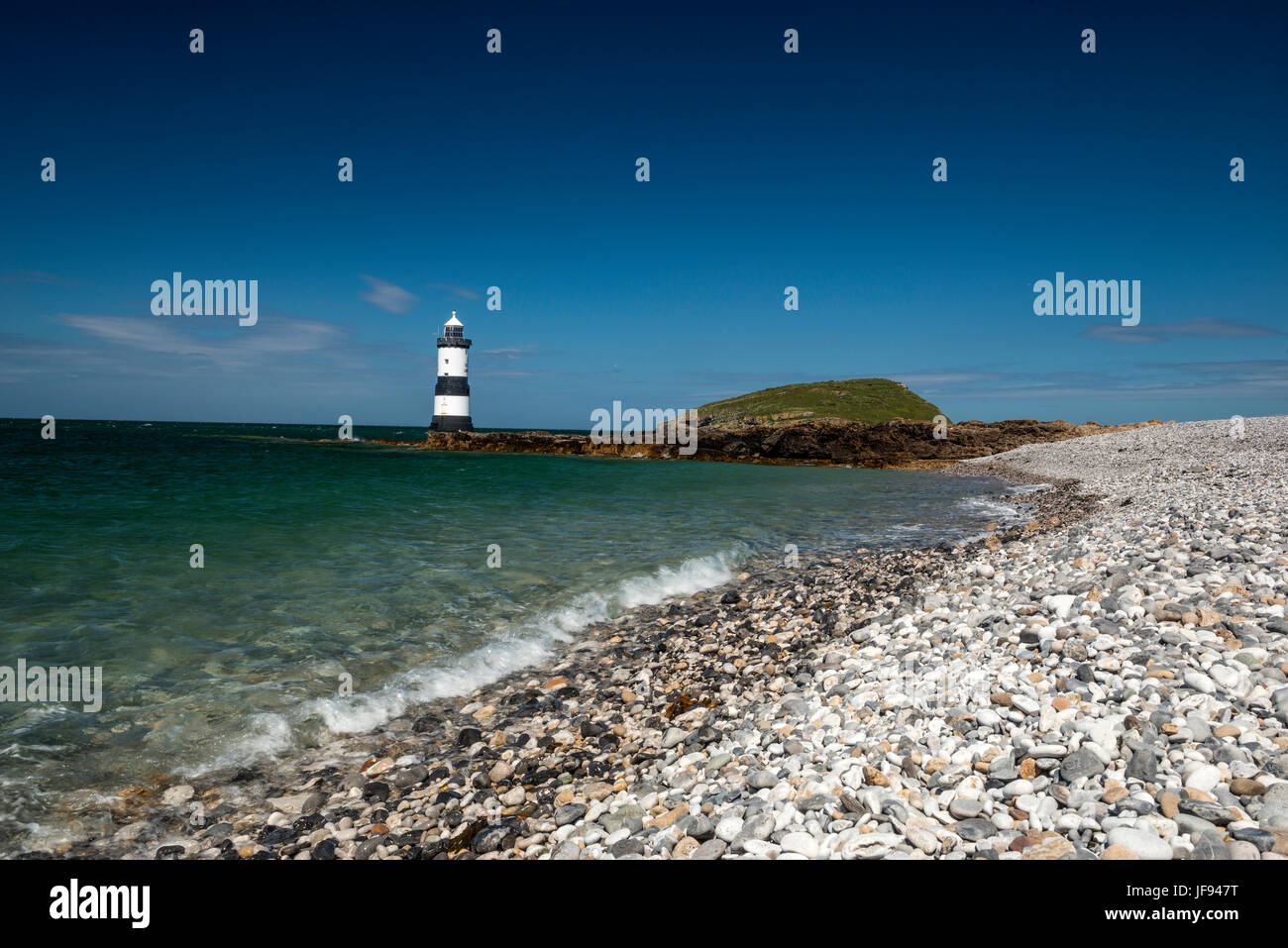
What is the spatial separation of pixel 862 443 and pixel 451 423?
53391mm

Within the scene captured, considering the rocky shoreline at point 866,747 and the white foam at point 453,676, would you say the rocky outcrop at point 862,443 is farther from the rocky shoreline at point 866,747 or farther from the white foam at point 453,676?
the rocky shoreline at point 866,747

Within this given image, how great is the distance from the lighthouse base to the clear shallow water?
2157 inches

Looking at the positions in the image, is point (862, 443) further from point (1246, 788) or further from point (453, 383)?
point (1246, 788)

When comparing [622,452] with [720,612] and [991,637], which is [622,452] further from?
[991,637]

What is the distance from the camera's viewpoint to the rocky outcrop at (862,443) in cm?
6544

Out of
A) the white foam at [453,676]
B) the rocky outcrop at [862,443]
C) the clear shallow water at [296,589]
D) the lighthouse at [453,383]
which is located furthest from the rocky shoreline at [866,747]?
the lighthouse at [453,383]

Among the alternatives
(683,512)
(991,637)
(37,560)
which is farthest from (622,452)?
(991,637)

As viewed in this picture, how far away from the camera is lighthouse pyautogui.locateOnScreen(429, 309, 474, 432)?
8112 cm

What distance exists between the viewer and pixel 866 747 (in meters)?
5.13

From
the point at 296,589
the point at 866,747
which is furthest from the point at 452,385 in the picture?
the point at 866,747

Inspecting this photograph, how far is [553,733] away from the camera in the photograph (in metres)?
6.91
